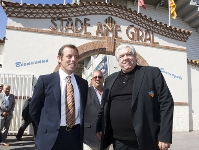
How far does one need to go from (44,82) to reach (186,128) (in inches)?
361

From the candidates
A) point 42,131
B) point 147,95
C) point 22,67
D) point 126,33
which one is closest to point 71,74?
point 42,131

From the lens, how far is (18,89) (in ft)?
25.3

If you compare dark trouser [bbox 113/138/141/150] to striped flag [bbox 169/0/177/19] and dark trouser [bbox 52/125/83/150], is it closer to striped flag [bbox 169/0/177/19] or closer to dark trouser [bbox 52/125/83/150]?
dark trouser [bbox 52/125/83/150]

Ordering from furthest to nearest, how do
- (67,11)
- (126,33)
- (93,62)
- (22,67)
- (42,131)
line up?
(93,62) < (126,33) < (67,11) < (22,67) < (42,131)

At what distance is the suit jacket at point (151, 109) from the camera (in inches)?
95.0

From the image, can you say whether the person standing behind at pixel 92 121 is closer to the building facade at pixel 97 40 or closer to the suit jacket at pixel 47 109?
the suit jacket at pixel 47 109

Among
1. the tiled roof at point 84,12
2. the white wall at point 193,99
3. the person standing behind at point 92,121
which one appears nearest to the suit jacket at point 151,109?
the person standing behind at point 92,121

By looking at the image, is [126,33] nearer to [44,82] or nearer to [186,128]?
[186,128]

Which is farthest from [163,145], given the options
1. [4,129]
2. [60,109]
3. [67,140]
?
[4,129]

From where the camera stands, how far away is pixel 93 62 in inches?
608

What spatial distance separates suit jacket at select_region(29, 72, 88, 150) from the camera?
7.72 ft

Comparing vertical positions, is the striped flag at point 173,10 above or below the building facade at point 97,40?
above

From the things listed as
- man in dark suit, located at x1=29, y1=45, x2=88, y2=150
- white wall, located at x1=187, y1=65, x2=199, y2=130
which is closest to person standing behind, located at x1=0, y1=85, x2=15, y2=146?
man in dark suit, located at x1=29, y1=45, x2=88, y2=150

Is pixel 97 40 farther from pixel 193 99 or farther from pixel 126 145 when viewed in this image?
pixel 126 145
